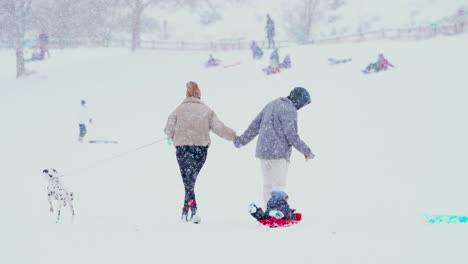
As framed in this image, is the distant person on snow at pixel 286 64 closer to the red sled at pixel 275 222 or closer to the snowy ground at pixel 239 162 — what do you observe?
the snowy ground at pixel 239 162

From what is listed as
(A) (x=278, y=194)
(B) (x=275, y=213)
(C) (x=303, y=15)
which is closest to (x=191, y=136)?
(A) (x=278, y=194)

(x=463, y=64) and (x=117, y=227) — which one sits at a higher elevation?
(x=463, y=64)

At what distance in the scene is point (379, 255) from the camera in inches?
172

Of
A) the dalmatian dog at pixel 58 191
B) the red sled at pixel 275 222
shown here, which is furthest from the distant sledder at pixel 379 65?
the dalmatian dog at pixel 58 191

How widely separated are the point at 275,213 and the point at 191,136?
1.41m

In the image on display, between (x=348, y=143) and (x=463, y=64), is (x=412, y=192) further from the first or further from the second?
(x=463, y=64)

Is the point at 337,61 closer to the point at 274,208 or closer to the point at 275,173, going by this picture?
the point at 275,173

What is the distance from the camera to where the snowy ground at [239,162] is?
487 cm

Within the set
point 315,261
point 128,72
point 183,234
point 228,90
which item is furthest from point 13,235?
point 128,72

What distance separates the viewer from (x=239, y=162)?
14023 millimetres

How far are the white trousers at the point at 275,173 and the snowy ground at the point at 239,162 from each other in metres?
0.57

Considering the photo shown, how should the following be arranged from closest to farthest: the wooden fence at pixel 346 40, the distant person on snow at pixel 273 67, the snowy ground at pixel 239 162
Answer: the snowy ground at pixel 239 162 → the distant person on snow at pixel 273 67 → the wooden fence at pixel 346 40

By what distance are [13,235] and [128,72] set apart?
89.0 feet

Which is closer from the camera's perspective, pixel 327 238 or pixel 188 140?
pixel 327 238
